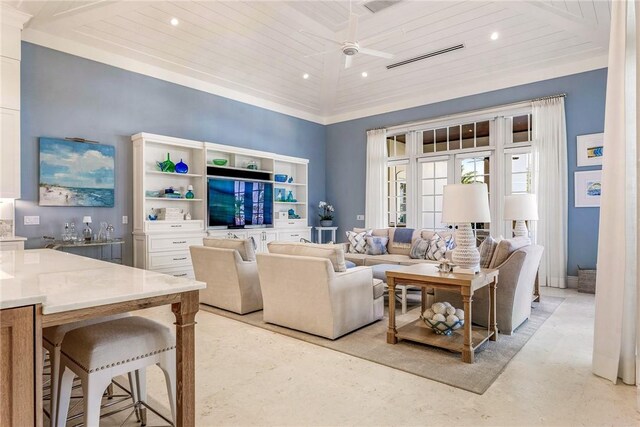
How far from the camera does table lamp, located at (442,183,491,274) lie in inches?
120

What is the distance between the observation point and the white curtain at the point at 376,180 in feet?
25.7

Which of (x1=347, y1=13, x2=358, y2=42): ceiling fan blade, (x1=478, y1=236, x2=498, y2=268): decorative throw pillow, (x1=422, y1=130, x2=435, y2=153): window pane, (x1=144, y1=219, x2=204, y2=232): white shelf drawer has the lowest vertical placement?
(x1=478, y1=236, x2=498, y2=268): decorative throw pillow

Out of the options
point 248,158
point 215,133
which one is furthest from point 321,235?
point 215,133

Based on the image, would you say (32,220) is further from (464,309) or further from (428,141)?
(428,141)

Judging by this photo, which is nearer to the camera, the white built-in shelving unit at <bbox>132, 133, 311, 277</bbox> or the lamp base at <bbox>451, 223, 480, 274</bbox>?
the lamp base at <bbox>451, 223, 480, 274</bbox>

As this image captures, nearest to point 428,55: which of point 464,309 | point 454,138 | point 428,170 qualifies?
point 454,138

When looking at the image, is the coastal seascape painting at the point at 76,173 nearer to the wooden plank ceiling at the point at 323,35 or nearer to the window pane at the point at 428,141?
the wooden plank ceiling at the point at 323,35

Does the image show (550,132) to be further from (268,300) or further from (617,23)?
(268,300)

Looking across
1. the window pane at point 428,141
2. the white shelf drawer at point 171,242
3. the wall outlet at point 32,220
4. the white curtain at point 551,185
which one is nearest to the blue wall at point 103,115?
the wall outlet at point 32,220

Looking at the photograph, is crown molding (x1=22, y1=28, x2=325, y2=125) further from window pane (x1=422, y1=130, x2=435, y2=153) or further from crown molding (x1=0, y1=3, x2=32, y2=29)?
window pane (x1=422, y1=130, x2=435, y2=153)

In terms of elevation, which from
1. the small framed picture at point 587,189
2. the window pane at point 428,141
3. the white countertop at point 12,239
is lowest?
the white countertop at point 12,239

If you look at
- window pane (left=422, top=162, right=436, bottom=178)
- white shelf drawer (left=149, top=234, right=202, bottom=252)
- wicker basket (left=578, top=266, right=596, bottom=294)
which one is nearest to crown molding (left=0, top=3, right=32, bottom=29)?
white shelf drawer (left=149, top=234, right=202, bottom=252)

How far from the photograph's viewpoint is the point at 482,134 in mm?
6684

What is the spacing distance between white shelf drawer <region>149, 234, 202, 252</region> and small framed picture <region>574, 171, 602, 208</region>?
19.7ft
